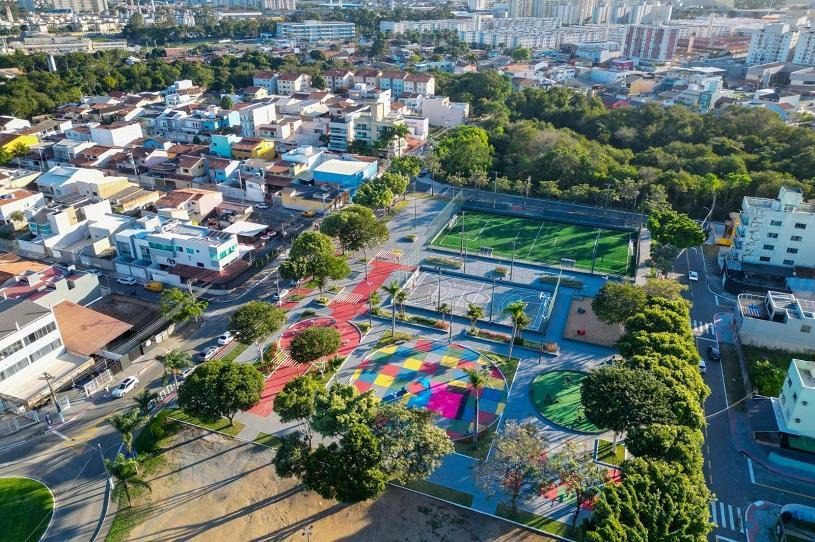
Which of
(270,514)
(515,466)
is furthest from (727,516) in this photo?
(270,514)

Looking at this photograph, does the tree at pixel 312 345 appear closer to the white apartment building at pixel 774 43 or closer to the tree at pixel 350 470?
the tree at pixel 350 470

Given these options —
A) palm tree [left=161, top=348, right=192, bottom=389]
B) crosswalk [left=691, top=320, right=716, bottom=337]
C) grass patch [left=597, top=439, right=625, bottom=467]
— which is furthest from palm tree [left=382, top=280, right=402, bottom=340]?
crosswalk [left=691, top=320, right=716, bottom=337]

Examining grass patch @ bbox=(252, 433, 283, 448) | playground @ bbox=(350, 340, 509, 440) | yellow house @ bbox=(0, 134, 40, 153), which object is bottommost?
grass patch @ bbox=(252, 433, 283, 448)

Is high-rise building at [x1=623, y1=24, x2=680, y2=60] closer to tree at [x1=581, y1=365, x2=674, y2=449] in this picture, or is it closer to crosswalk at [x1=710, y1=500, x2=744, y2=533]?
tree at [x1=581, y1=365, x2=674, y2=449]

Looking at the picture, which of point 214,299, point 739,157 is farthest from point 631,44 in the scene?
point 214,299

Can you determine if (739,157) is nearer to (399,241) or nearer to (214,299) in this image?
(399,241)

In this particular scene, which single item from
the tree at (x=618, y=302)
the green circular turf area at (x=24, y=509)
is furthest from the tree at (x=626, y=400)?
the green circular turf area at (x=24, y=509)
